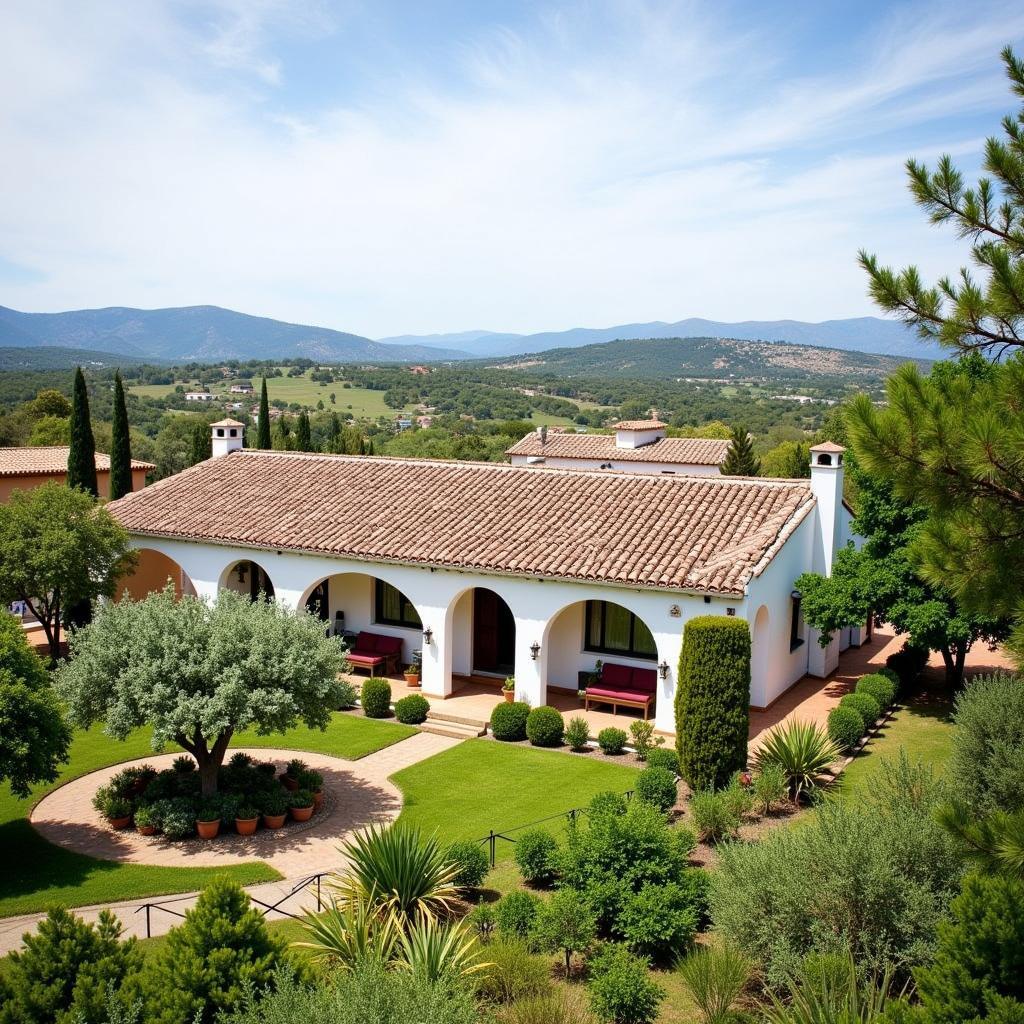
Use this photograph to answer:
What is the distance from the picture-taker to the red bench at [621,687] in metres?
19.9

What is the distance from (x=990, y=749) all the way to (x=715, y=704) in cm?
397

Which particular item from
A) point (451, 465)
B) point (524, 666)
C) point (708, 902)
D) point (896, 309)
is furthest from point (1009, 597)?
point (451, 465)

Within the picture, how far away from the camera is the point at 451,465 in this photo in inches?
1014

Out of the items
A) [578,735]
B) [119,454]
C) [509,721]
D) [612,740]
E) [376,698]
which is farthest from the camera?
[119,454]

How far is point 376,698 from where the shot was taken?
65.5ft

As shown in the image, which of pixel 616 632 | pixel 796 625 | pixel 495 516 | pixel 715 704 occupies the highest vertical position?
pixel 495 516

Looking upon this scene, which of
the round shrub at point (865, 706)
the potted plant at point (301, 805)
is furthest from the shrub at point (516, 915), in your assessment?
the round shrub at point (865, 706)

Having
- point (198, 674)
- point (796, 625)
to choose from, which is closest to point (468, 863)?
point (198, 674)

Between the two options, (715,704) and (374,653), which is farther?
(374,653)

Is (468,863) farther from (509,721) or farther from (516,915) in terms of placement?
(509,721)

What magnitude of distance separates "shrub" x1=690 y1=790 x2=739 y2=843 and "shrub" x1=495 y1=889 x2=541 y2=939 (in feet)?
11.5

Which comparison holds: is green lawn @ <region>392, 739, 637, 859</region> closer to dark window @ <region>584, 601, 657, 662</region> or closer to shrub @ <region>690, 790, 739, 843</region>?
shrub @ <region>690, 790, 739, 843</region>

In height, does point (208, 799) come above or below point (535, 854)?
below

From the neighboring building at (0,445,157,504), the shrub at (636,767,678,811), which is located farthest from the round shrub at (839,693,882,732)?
the neighboring building at (0,445,157,504)
